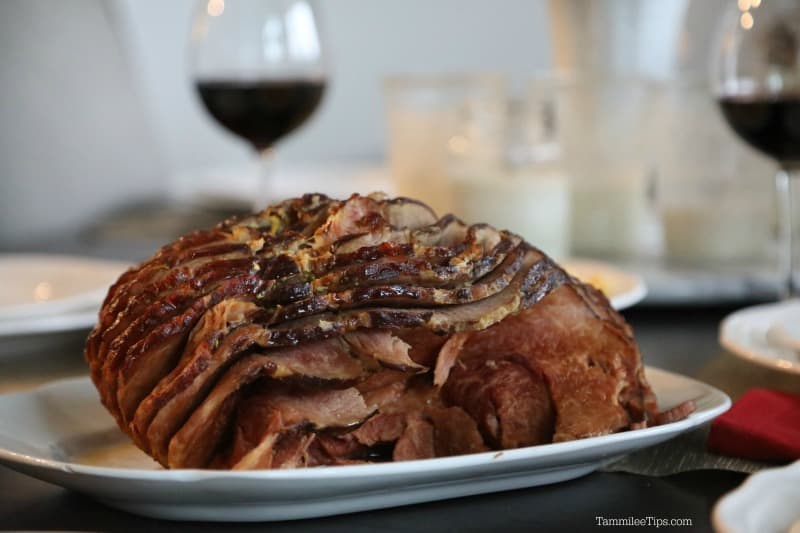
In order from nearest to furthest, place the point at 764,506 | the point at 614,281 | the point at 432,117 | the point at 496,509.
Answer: the point at 764,506
the point at 496,509
the point at 614,281
the point at 432,117

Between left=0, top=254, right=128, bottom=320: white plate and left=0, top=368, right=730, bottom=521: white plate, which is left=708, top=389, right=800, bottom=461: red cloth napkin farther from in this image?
left=0, top=254, right=128, bottom=320: white plate

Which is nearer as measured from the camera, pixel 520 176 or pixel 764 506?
pixel 764 506

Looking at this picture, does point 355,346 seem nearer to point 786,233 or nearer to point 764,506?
point 764,506

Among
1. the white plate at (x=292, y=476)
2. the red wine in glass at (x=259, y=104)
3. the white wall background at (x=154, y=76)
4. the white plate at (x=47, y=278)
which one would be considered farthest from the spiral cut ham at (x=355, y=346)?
the white wall background at (x=154, y=76)

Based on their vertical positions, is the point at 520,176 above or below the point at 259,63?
below

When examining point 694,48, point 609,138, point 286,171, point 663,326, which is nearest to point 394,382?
point 663,326

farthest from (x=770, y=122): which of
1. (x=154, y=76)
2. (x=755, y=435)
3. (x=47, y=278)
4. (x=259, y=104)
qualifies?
(x=154, y=76)

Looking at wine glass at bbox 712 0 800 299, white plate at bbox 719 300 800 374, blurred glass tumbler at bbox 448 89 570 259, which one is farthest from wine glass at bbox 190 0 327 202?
white plate at bbox 719 300 800 374

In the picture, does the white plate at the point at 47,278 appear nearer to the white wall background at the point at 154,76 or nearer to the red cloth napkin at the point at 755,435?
the white wall background at the point at 154,76
